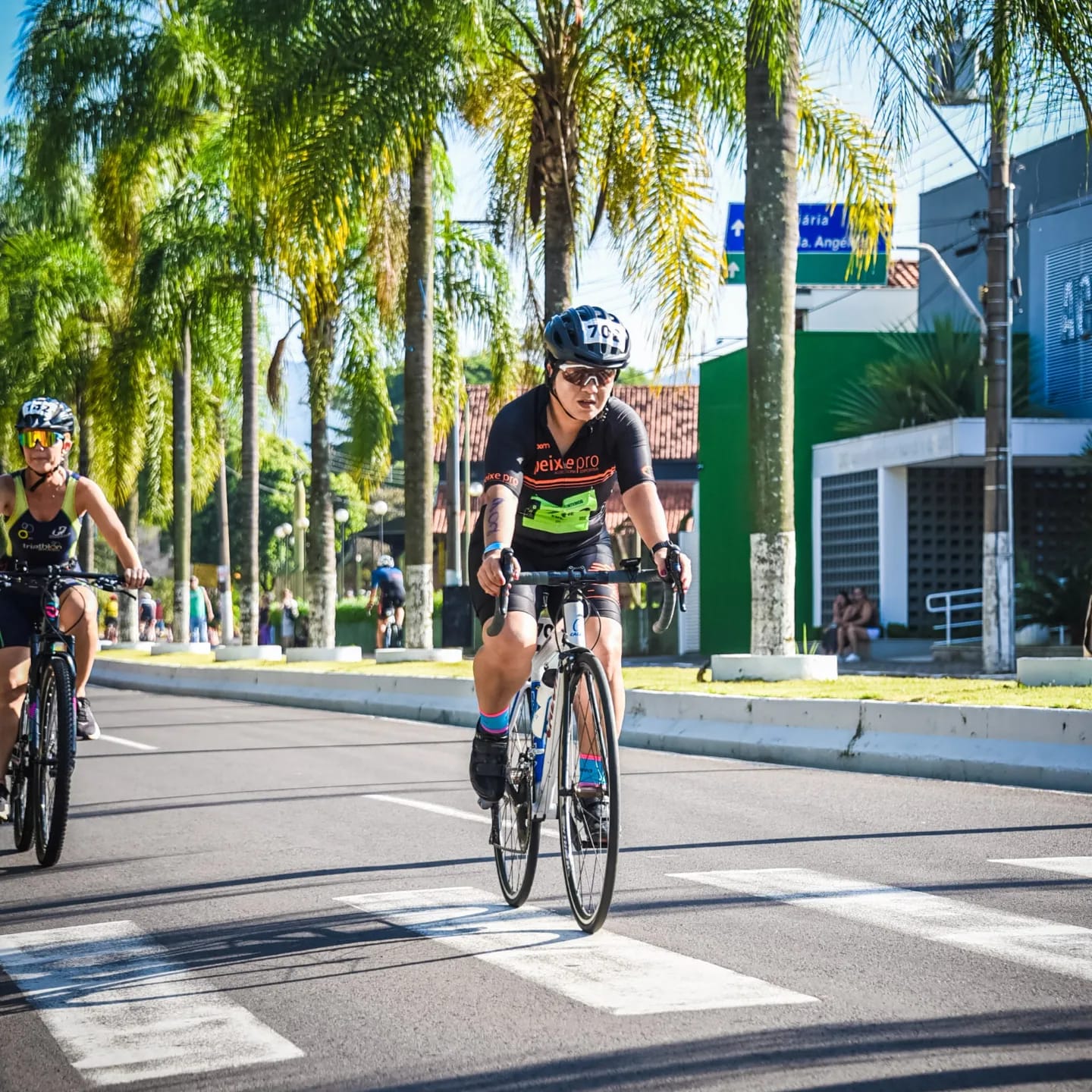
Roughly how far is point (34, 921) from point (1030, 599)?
22.2 m

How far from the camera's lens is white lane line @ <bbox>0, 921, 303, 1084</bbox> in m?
4.30

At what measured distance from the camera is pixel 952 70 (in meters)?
13.3

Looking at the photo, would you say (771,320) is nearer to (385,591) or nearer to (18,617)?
(18,617)

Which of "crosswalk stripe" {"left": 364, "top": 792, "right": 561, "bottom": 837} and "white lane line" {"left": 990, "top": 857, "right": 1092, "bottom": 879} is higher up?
"white lane line" {"left": 990, "top": 857, "right": 1092, "bottom": 879}

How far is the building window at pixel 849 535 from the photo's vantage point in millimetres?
31672

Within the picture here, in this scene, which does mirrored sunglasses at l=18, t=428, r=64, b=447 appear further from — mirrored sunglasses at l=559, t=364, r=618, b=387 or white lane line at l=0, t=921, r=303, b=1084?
mirrored sunglasses at l=559, t=364, r=618, b=387

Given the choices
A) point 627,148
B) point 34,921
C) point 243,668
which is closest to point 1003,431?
point 627,148

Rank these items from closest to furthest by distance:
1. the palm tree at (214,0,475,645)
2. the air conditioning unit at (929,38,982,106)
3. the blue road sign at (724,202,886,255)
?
1. the air conditioning unit at (929,38,982,106)
2. the palm tree at (214,0,475,645)
3. the blue road sign at (724,202,886,255)

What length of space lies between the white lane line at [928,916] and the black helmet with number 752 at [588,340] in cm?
210

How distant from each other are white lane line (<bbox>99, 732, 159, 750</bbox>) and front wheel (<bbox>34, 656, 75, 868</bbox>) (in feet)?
23.7

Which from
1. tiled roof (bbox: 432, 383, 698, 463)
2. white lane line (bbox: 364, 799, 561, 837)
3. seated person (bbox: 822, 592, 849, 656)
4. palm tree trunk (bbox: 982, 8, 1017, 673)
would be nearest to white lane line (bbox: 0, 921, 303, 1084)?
white lane line (bbox: 364, 799, 561, 837)

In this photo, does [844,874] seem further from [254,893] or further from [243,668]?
[243,668]

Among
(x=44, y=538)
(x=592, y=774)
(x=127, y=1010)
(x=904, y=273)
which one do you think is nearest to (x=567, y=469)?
(x=592, y=774)

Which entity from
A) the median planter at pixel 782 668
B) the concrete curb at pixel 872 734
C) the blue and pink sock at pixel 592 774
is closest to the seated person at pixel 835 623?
the concrete curb at pixel 872 734
